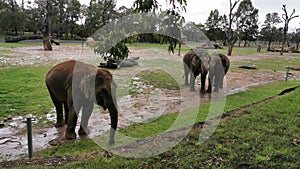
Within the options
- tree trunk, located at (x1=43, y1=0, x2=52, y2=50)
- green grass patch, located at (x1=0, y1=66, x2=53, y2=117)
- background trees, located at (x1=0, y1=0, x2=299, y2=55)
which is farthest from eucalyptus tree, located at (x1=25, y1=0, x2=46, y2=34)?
green grass patch, located at (x1=0, y1=66, x2=53, y2=117)

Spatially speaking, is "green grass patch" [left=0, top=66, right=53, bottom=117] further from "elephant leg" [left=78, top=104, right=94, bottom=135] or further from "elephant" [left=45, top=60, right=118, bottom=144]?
"elephant leg" [left=78, top=104, right=94, bottom=135]

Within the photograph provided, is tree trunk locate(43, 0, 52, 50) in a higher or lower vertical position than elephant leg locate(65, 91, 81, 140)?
higher

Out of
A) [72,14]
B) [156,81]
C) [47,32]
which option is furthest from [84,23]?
[156,81]

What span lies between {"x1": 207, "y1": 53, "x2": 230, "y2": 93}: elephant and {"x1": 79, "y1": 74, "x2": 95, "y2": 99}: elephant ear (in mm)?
6236

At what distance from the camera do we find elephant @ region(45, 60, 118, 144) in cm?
457

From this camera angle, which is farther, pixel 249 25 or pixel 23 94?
pixel 249 25

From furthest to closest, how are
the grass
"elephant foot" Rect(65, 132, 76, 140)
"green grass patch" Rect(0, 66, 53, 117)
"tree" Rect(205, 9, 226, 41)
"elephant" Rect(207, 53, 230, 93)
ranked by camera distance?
"tree" Rect(205, 9, 226, 41), "elephant" Rect(207, 53, 230, 93), "green grass patch" Rect(0, 66, 53, 117), "elephant foot" Rect(65, 132, 76, 140), the grass

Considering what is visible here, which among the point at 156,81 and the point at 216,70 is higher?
the point at 216,70

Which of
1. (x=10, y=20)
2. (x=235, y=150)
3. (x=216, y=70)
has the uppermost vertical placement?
(x=10, y=20)

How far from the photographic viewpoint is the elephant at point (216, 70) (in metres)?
10.1

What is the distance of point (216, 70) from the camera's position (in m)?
10.3

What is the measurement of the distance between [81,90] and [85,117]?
760mm

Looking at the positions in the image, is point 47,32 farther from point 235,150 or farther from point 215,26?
point 215,26

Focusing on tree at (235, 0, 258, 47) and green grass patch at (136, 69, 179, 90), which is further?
tree at (235, 0, 258, 47)
